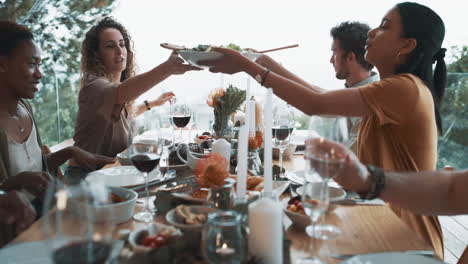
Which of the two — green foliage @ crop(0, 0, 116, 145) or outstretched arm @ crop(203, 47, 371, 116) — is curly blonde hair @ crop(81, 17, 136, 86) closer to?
outstretched arm @ crop(203, 47, 371, 116)

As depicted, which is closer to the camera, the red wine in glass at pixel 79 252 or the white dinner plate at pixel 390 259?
the red wine in glass at pixel 79 252

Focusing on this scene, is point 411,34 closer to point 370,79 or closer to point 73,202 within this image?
point 370,79

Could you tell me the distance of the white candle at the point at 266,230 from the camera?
72cm

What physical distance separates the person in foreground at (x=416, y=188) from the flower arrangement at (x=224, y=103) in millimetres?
956

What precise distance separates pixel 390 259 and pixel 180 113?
1.29m

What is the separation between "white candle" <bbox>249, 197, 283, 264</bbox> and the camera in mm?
719

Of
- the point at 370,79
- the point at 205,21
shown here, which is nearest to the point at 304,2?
the point at 205,21

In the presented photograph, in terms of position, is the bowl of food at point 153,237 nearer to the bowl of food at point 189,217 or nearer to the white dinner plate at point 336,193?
the bowl of food at point 189,217

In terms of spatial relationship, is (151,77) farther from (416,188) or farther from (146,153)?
(416,188)

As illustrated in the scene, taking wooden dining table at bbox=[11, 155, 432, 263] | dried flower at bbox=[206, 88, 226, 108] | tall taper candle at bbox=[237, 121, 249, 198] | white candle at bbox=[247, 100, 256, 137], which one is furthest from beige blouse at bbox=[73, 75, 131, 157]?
tall taper candle at bbox=[237, 121, 249, 198]

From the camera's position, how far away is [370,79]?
2.45 meters

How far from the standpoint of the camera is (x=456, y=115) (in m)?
3.51

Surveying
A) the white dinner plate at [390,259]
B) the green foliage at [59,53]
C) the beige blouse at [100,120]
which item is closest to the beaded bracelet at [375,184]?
the white dinner plate at [390,259]

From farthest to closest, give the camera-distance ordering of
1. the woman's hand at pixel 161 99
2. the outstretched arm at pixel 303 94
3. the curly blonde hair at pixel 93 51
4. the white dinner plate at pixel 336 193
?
the woman's hand at pixel 161 99 → the curly blonde hair at pixel 93 51 → the outstretched arm at pixel 303 94 → the white dinner plate at pixel 336 193
